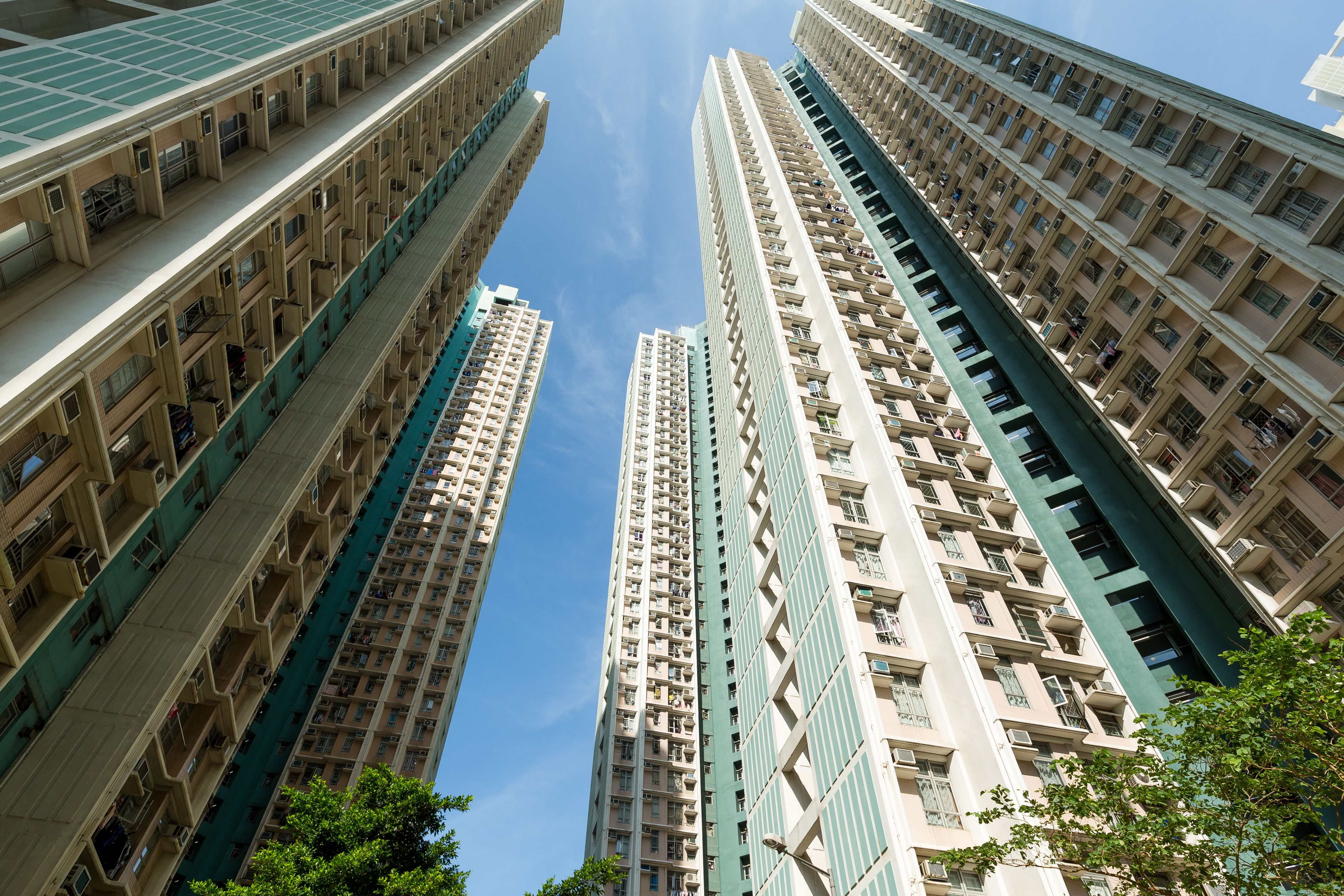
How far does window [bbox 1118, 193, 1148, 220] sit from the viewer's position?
32688 mm

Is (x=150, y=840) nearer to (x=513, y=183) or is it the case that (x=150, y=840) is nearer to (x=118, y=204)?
(x=118, y=204)

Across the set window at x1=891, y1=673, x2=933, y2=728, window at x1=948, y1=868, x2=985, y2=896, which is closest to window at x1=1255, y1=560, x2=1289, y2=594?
window at x1=891, y1=673, x2=933, y2=728

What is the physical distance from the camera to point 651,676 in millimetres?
58906

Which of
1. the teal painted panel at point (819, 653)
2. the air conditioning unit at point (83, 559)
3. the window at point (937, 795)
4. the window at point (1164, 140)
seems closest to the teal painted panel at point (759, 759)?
the teal painted panel at point (819, 653)

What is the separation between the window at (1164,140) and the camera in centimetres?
3222

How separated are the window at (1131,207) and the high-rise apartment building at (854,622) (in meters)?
12.2

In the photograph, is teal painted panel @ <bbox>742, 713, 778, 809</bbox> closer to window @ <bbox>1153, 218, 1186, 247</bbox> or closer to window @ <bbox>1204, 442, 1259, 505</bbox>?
window @ <bbox>1204, 442, 1259, 505</bbox>

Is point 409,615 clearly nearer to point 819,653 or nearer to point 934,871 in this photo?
point 819,653

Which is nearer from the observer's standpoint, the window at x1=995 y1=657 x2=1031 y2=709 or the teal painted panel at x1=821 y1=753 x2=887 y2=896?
the teal painted panel at x1=821 y1=753 x2=887 y2=896

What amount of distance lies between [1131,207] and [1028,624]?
20873 mm

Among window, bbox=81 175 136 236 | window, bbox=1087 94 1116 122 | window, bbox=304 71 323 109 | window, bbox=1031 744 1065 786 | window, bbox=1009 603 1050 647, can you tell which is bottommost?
window, bbox=1031 744 1065 786

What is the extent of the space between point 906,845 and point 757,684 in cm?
1562

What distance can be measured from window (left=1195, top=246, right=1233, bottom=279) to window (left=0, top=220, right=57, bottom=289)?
37755mm

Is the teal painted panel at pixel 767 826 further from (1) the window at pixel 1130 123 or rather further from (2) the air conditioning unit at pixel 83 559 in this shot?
(1) the window at pixel 1130 123
